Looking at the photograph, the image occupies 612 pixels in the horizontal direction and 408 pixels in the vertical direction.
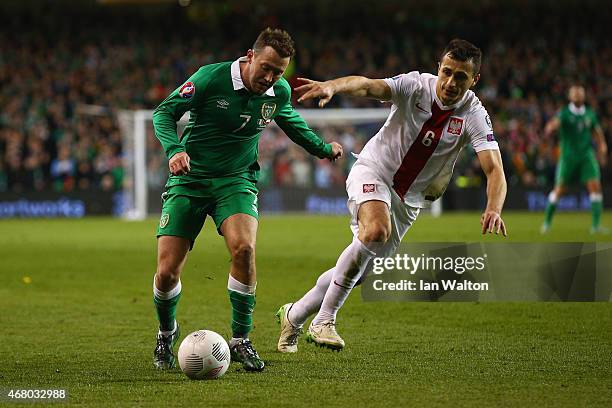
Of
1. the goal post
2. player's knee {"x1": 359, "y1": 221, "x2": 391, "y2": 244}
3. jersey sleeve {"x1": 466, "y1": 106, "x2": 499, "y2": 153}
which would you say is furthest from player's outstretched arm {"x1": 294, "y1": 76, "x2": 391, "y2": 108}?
the goal post

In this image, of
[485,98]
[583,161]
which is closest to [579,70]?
[485,98]

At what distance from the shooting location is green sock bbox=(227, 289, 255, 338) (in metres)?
6.32

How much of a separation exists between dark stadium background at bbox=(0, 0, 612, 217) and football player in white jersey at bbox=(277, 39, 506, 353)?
18811 mm

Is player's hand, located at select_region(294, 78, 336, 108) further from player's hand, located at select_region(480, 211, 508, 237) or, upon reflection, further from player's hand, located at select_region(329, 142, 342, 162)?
player's hand, located at select_region(480, 211, 508, 237)

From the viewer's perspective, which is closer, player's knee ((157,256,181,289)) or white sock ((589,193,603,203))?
player's knee ((157,256,181,289))

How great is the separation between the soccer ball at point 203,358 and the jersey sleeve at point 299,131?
1545 mm

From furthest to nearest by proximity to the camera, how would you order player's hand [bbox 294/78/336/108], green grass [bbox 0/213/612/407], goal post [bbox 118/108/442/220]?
goal post [bbox 118/108/442/220], player's hand [bbox 294/78/336/108], green grass [bbox 0/213/612/407]

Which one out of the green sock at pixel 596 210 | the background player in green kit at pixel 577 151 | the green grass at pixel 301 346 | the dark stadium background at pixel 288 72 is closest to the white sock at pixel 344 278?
the green grass at pixel 301 346

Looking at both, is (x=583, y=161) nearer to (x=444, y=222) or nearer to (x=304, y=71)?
(x=444, y=222)

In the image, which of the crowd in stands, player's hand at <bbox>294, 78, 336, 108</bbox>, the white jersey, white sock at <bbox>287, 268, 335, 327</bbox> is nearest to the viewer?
player's hand at <bbox>294, 78, 336, 108</bbox>

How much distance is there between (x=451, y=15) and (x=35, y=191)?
14.6 m

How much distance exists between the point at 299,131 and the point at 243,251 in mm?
1022

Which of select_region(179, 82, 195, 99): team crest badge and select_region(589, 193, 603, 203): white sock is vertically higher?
select_region(179, 82, 195, 99): team crest badge

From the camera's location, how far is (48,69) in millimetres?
30906
